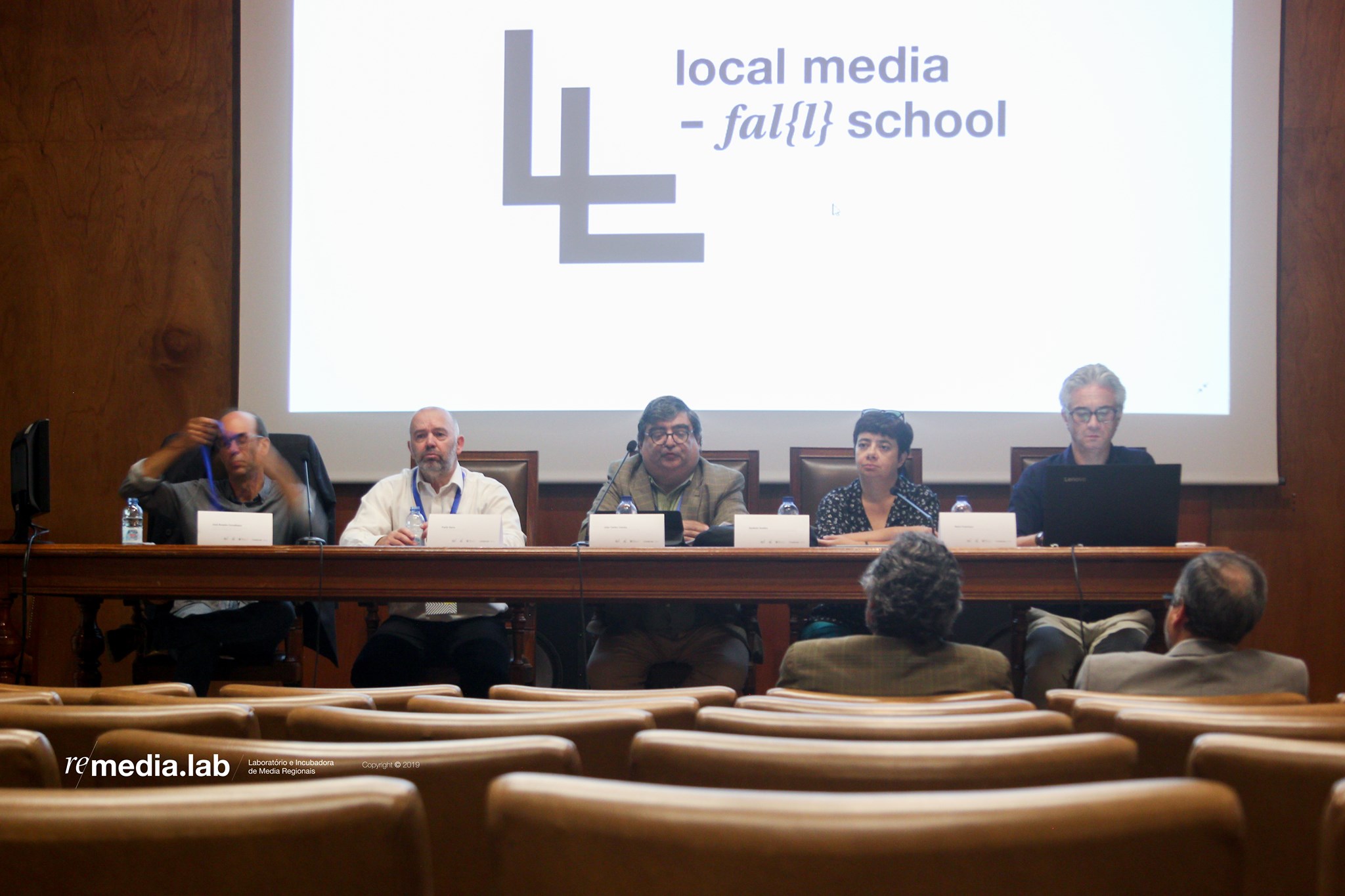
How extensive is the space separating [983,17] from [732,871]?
177 inches

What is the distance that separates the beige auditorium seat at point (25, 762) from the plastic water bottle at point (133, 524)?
106 inches

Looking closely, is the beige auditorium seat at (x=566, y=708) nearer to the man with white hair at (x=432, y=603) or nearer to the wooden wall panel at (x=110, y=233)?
the man with white hair at (x=432, y=603)

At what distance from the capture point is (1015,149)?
14.1ft

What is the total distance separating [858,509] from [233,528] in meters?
2.09

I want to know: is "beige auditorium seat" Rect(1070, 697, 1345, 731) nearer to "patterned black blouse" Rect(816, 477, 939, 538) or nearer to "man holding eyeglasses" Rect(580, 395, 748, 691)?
"man holding eyeglasses" Rect(580, 395, 748, 691)

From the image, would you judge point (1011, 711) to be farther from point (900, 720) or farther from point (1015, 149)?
point (1015, 149)

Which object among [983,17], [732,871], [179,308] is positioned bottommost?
[732,871]

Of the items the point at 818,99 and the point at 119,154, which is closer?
the point at 818,99

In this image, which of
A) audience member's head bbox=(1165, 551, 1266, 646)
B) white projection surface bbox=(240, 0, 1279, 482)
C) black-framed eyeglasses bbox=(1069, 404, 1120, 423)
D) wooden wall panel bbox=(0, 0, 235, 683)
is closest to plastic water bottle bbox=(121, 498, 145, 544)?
white projection surface bbox=(240, 0, 1279, 482)

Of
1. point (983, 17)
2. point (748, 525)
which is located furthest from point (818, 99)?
point (748, 525)

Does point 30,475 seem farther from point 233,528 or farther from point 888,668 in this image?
point 888,668

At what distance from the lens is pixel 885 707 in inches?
57.3

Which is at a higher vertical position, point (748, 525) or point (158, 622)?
point (748, 525)

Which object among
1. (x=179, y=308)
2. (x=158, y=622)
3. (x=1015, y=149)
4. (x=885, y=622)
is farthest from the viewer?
(x=179, y=308)
